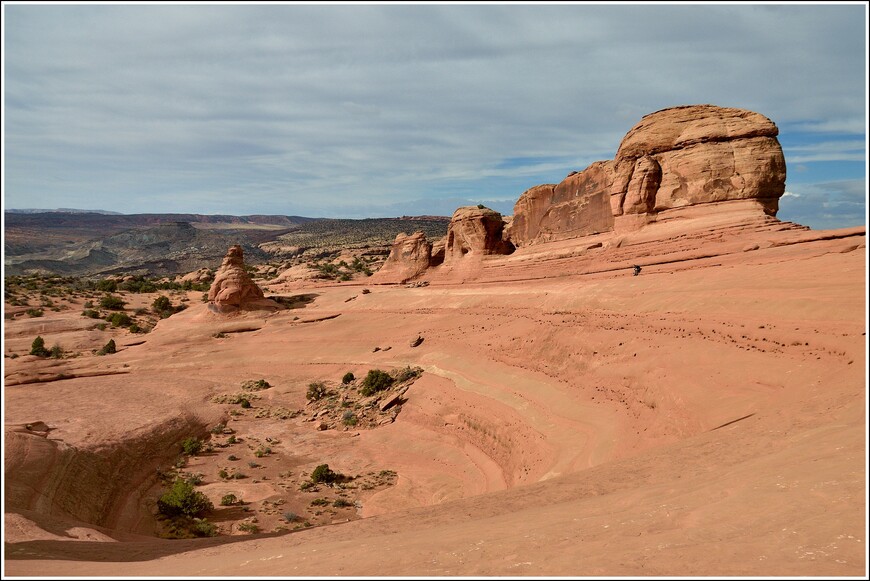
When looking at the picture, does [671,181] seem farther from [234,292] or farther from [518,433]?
[234,292]

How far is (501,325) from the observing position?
28688mm

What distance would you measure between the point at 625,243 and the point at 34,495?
26.9 meters

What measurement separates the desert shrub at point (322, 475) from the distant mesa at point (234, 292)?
25754 millimetres

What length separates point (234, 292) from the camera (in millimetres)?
42469

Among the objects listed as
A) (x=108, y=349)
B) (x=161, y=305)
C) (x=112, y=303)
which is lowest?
(x=108, y=349)

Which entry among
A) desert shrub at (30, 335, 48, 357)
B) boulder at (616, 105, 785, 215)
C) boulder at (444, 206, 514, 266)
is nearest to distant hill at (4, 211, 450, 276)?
boulder at (444, 206, 514, 266)

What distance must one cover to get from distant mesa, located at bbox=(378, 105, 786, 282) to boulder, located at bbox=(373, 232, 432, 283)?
10131mm

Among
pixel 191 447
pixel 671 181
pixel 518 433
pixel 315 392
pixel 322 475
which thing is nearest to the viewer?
pixel 518 433

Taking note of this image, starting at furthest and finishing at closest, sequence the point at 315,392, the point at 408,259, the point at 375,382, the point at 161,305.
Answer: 1. the point at 161,305
2. the point at 408,259
3. the point at 315,392
4. the point at 375,382

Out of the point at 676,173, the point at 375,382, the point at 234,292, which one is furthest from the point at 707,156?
the point at 234,292

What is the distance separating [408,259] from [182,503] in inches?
1189

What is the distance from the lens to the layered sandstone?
24.6 metres

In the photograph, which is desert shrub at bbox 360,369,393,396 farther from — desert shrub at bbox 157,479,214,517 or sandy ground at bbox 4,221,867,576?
desert shrub at bbox 157,479,214,517

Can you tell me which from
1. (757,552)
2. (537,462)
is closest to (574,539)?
(757,552)
